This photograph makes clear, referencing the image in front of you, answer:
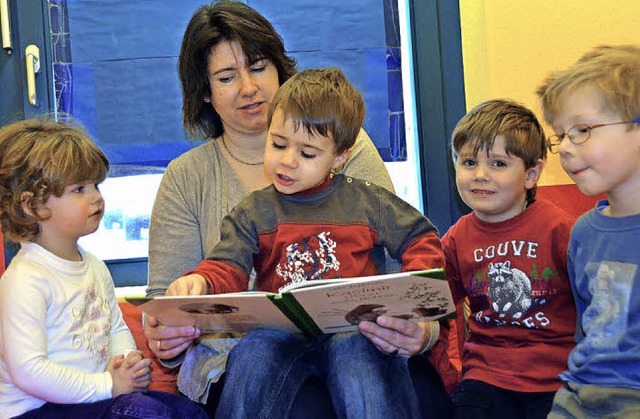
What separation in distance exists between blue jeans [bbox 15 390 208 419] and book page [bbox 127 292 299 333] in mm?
178

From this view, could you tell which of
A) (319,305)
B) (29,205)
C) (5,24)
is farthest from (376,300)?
(5,24)

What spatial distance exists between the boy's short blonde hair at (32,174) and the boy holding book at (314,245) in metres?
0.37

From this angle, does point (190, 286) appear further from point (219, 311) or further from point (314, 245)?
point (314, 245)

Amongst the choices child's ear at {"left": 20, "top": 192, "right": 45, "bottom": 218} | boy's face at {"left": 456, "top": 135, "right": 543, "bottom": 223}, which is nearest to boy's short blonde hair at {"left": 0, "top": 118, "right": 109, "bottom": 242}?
child's ear at {"left": 20, "top": 192, "right": 45, "bottom": 218}

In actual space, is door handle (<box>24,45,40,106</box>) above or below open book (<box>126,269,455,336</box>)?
above

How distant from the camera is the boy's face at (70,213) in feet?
5.85

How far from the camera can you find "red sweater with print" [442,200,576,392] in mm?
1787

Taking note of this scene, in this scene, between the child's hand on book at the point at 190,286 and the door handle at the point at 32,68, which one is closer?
the child's hand on book at the point at 190,286

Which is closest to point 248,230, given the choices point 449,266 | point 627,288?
point 449,266

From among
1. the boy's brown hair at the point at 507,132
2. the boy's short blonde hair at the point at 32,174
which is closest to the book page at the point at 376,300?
the boy's brown hair at the point at 507,132

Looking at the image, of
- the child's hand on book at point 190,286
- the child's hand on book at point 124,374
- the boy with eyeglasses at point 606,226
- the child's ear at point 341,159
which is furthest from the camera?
the child's ear at point 341,159

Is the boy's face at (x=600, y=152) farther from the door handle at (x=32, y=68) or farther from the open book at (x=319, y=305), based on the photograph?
the door handle at (x=32, y=68)

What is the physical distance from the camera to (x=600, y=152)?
155 cm

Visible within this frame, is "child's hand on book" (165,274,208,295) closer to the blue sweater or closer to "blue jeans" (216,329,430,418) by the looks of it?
"blue jeans" (216,329,430,418)
